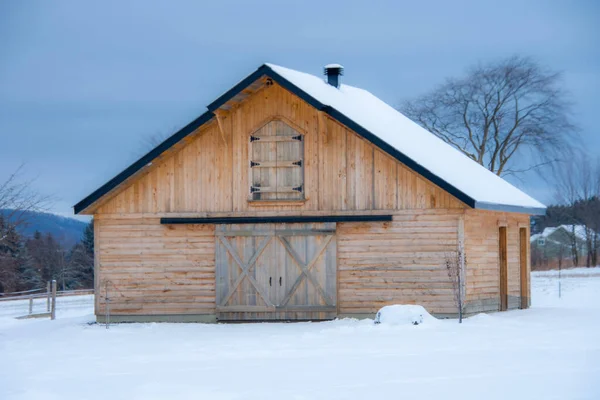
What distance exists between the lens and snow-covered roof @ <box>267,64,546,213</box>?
2147 cm

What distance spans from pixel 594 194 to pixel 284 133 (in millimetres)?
53077

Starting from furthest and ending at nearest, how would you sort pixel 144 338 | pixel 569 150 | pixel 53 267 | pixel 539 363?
pixel 53 267, pixel 569 150, pixel 144 338, pixel 539 363

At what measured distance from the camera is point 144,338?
19000mm

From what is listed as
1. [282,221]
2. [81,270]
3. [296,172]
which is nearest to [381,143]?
[296,172]

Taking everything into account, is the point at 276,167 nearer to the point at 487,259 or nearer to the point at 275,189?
the point at 275,189

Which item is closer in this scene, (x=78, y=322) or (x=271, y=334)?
(x=271, y=334)

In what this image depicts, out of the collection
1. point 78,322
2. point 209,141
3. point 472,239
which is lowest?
point 78,322

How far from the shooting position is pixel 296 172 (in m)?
21.8

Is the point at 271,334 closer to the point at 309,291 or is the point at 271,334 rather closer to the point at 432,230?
the point at 309,291

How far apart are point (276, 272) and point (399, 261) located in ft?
9.71

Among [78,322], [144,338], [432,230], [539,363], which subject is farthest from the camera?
[78,322]

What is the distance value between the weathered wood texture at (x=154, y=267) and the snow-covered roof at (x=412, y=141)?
4.45 meters

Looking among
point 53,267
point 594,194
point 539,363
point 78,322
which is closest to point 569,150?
point 594,194

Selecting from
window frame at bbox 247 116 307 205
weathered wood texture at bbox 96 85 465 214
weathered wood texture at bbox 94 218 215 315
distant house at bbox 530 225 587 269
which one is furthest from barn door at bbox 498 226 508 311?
distant house at bbox 530 225 587 269
